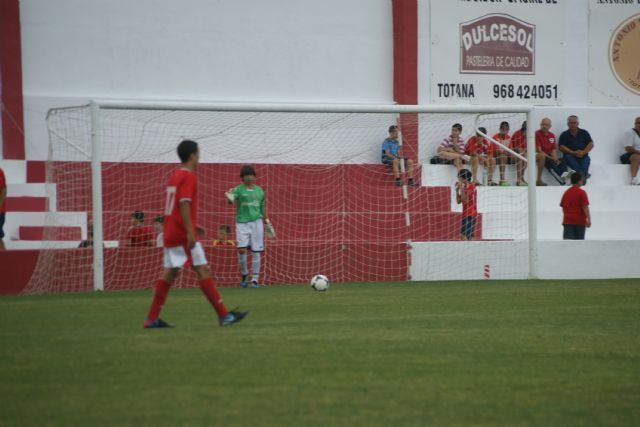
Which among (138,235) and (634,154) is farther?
(634,154)

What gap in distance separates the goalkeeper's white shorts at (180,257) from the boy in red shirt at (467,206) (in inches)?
417

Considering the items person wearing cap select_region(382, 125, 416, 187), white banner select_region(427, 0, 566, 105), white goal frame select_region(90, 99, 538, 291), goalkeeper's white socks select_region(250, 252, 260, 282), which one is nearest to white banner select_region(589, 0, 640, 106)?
white banner select_region(427, 0, 566, 105)

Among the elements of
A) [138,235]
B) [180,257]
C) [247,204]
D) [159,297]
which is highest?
[247,204]

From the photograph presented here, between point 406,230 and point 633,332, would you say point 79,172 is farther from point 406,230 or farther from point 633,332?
point 633,332

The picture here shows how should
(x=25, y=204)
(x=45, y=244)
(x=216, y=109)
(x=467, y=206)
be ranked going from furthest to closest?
1. (x=467, y=206)
2. (x=25, y=204)
3. (x=216, y=109)
4. (x=45, y=244)

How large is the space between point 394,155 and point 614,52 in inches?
310

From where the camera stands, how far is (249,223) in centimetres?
1747

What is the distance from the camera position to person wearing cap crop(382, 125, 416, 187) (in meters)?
21.1

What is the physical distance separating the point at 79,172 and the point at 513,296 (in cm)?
816

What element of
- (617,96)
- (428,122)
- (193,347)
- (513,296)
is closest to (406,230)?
(428,122)

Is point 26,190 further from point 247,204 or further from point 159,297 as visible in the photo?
point 159,297

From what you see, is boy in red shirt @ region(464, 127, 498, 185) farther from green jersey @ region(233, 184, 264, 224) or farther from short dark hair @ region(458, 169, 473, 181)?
green jersey @ region(233, 184, 264, 224)

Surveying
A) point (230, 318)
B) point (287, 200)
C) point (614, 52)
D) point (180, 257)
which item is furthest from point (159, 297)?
point (614, 52)

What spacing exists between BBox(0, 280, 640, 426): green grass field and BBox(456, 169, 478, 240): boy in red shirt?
7.11 m
